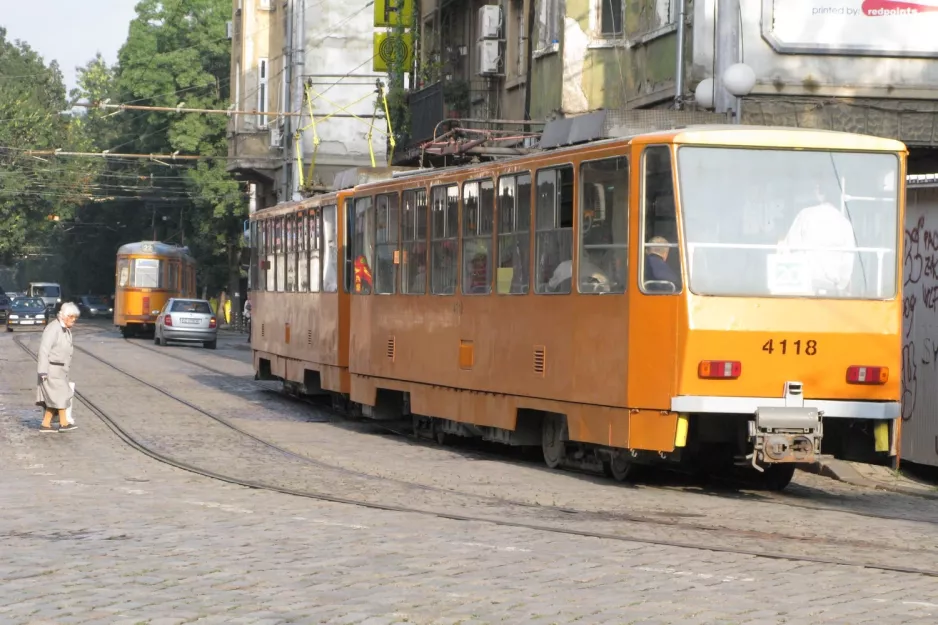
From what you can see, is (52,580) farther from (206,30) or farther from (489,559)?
(206,30)

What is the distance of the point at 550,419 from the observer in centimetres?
1572

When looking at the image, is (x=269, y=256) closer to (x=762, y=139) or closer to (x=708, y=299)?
(x=762, y=139)

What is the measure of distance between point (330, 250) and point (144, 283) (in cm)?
3646

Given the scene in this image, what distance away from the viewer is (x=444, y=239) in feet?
58.1

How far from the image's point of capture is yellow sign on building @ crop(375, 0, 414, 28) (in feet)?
128

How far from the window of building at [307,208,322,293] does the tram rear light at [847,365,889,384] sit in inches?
422

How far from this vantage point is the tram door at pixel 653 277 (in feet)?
43.8

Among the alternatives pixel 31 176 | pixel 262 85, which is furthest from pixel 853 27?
pixel 31 176

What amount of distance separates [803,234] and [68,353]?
9.41 metres

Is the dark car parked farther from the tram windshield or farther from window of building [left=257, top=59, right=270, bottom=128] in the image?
the tram windshield

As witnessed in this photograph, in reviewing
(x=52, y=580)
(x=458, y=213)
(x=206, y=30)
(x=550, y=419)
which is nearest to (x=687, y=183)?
(x=550, y=419)

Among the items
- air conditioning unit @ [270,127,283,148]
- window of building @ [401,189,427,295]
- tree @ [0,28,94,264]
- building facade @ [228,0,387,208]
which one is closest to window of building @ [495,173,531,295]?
window of building @ [401,189,427,295]

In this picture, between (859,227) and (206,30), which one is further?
(206,30)

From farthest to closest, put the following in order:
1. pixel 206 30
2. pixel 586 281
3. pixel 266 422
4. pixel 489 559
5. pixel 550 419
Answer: pixel 206 30 → pixel 266 422 → pixel 550 419 → pixel 586 281 → pixel 489 559
